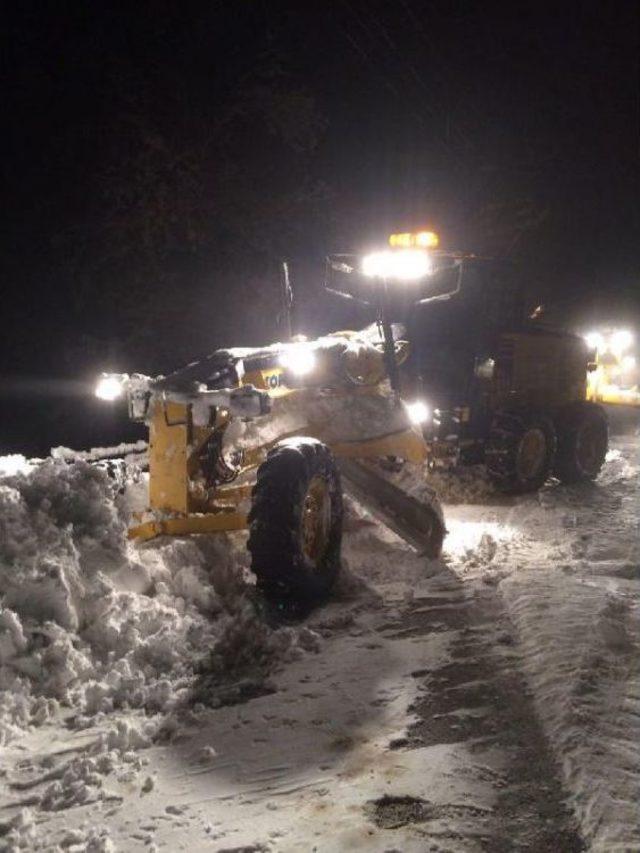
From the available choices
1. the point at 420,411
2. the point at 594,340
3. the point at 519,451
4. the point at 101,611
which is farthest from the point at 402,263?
the point at 594,340

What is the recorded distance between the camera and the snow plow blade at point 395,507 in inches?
242

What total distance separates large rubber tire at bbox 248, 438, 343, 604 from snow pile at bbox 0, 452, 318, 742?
0.30m

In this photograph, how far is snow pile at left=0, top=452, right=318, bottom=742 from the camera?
12.6 feet

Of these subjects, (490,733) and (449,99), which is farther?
(449,99)

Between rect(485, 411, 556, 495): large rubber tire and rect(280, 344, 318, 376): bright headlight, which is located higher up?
rect(280, 344, 318, 376): bright headlight

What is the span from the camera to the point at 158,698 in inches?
151

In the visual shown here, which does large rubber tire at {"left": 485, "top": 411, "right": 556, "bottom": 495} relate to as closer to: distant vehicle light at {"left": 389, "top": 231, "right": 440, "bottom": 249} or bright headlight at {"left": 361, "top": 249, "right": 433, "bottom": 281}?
bright headlight at {"left": 361, "top": 249, "right": 433, "bottom": 281}

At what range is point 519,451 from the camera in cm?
923

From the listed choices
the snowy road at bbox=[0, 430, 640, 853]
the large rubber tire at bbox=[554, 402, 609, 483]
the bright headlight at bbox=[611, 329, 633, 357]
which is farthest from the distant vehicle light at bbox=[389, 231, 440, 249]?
the bright headlight at bbox=[611, 329, 633, 357]

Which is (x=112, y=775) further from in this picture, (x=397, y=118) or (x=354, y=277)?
(x=397, y=118)

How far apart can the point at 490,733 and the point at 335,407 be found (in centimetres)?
349

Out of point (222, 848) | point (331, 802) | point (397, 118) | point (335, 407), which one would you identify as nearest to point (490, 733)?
point (331, 802)

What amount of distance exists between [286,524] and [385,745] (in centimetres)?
169

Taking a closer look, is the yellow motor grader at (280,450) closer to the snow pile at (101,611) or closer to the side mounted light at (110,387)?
the side mounted light at (110,387)
